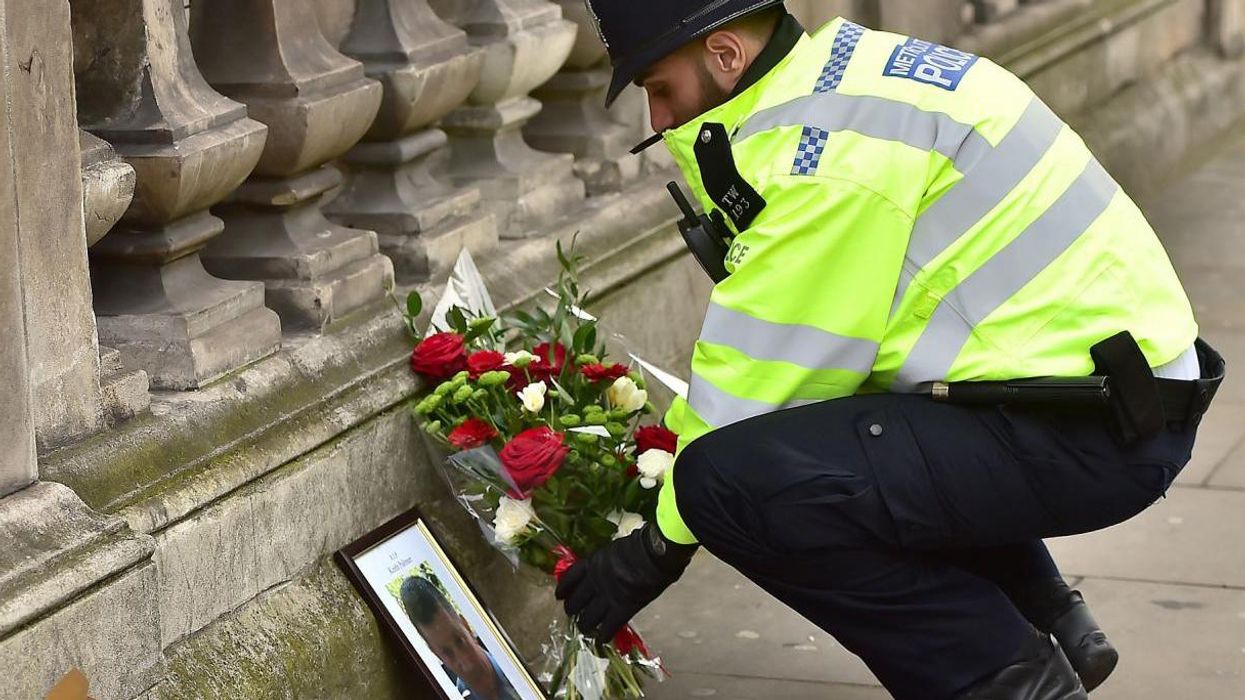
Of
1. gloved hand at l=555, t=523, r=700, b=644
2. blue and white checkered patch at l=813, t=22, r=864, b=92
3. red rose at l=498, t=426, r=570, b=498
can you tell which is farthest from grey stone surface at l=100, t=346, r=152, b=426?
blue and white checkered patch at l=813, t=22, r=864, b=92

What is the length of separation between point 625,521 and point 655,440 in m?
0.15

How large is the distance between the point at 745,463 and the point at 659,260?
165 centimetres

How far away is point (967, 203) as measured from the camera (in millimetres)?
2859

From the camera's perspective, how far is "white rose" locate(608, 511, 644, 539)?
3500mm

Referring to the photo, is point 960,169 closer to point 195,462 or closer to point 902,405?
point 902,405

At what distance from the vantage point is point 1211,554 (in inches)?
174

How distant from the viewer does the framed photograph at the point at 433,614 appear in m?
3.43

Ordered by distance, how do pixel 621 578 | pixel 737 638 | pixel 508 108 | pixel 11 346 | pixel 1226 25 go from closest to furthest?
1. pixel 11 346
2. pixel 621 578
3. pixel 737 638
4. pixel 508 108
5. pixel 1226 25

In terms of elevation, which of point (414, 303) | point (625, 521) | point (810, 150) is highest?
point (810, 150)

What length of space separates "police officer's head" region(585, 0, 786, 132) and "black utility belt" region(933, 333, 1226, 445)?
1.80 ft

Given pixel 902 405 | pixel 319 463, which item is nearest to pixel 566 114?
pixel 319 463

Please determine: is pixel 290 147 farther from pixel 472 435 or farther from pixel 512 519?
pixel 512 519

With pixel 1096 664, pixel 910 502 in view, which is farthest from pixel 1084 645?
pixel 910 502

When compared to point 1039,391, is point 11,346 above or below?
above
